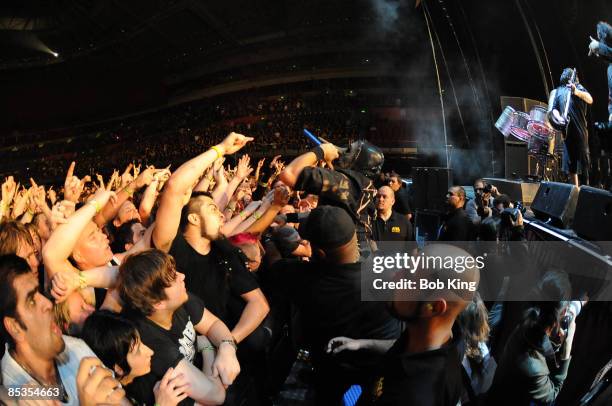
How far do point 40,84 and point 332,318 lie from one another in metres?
20.7

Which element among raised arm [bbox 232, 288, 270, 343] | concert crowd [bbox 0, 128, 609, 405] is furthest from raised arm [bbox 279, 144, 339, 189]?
raised arm [bbox 232, 288, 270, 343]

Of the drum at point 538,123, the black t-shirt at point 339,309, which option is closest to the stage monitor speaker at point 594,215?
the black t-shirt at point 339,309

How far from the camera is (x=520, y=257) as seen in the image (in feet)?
12.0

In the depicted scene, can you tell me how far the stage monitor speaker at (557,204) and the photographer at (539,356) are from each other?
96.5 inches

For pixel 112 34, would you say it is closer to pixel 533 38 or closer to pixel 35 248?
pixel 533 38

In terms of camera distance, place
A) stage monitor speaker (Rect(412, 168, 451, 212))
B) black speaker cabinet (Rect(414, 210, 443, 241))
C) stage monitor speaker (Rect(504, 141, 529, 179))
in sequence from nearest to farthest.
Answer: black speaker cabinet (Rect(414, 210, 443, 241)) → stage monitor speaker (Rect(412, 168, 451, 212)) → stage monitor speaker (Rect(504, 141, 529, 179))

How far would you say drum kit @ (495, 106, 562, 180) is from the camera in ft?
25.4

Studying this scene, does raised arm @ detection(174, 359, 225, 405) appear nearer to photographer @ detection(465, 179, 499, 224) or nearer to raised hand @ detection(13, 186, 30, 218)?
raised hand @ detection(13, 186, 30, 218)

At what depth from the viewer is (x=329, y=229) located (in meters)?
1.80

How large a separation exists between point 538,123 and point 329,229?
7.87 metres

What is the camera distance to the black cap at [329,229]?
1.80m

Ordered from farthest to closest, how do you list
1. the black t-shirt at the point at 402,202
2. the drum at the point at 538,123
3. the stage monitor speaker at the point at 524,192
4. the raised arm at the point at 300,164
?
the drum at the point at 538,123 < the stage monitor speaker at the point at 524,192 < the black t-shirt at the point at 402,202 < the raised arm at the point at 300,164

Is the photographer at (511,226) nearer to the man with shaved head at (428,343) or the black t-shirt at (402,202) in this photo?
the black t-shirt at (402,202)

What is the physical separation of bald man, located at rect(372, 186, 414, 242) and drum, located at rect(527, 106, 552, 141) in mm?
5224
